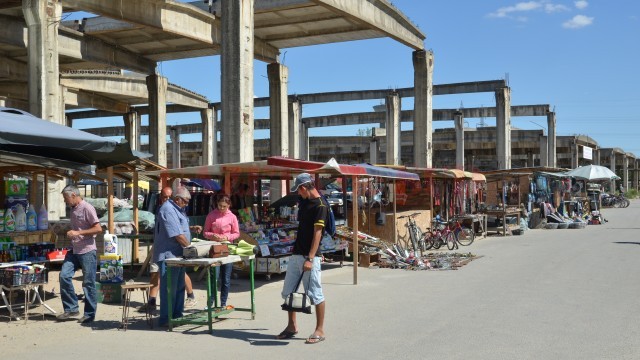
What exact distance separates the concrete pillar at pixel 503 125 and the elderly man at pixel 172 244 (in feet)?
113

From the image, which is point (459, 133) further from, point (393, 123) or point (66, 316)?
point (66, 316)

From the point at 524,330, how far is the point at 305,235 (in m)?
3.02

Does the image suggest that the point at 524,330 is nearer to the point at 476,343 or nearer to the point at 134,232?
the point at 476,343

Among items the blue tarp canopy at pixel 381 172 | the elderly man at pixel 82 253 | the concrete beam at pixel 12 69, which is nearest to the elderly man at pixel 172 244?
Result: the elderly man at pixel 82 253

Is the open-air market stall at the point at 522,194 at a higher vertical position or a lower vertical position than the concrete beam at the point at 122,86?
lower

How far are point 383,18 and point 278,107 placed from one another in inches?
285

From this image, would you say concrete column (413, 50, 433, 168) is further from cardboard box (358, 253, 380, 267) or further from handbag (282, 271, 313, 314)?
handbag (282, 271, 313, 314)

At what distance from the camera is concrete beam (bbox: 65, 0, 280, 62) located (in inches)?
886

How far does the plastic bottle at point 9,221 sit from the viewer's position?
11266 mm

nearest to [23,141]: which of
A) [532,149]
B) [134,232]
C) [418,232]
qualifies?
[134,232]

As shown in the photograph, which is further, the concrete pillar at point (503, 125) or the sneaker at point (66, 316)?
the concrete pillar at point (503, 125)

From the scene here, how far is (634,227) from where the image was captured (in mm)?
27375

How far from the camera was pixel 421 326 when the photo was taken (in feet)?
27.6

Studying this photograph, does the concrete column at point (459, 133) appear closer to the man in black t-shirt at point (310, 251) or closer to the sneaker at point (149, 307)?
the sneaker at point (149, 307)
